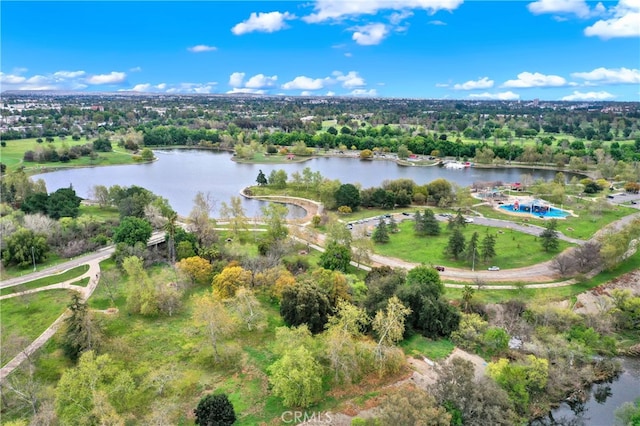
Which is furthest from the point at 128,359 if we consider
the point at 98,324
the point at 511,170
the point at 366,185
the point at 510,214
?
the point at 511,170

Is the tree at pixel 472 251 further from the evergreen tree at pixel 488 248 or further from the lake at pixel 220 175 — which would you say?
the lake at pixel 220 175

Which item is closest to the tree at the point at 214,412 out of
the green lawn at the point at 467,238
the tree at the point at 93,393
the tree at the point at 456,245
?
the tree at the point at 93,393

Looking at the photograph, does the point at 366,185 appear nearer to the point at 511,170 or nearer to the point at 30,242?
the point at 511,170

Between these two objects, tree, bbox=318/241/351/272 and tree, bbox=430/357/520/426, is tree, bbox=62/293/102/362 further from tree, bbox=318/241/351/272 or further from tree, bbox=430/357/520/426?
tree, bbox=430/357/520/426

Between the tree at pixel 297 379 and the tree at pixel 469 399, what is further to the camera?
the tree at pixel 297 379

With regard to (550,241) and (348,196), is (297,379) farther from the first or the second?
(348,196)

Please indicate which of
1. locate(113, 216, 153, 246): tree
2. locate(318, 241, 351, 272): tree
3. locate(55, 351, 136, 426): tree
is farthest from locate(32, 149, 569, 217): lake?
locate(55, 351, 136, 426): tree
